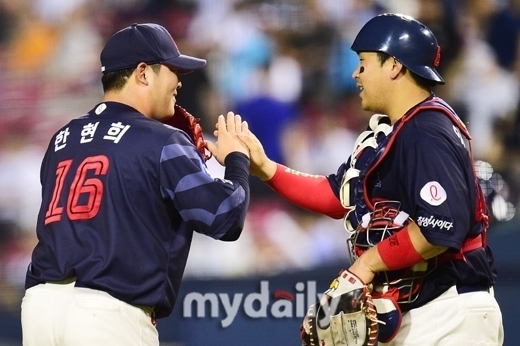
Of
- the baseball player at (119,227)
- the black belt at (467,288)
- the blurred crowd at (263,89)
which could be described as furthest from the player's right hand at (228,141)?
the blurred crowd at (263,89)

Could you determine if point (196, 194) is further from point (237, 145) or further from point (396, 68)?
point (396, 68)

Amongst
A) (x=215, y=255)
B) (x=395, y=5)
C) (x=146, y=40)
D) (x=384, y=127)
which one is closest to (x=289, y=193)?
(x=384, y=127)

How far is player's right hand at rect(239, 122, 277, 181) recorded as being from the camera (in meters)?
3.60

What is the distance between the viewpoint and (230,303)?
572 centimetres

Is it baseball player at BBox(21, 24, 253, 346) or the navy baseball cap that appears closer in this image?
baseball player at BBox(21, 24, 253, 346)

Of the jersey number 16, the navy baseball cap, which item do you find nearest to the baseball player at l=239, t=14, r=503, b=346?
the navy baseball cap

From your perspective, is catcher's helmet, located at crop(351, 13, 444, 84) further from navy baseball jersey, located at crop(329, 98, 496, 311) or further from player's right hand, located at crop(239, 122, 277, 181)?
player's right hand, located at crop(239, 122, 277, 181)

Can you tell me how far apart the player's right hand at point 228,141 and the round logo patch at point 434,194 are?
0.76 meters

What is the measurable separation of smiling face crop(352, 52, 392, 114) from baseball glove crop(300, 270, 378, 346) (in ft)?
2.04

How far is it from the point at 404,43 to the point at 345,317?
964 mm

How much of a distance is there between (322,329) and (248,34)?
306 cm

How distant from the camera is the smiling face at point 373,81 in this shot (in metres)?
3.22

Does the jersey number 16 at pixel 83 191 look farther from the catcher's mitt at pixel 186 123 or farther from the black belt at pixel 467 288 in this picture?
the black belt at pixel 467 288

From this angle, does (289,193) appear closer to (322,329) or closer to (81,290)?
(322,329)
